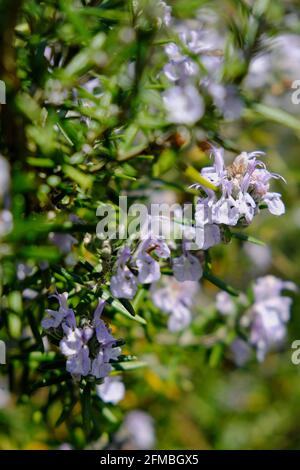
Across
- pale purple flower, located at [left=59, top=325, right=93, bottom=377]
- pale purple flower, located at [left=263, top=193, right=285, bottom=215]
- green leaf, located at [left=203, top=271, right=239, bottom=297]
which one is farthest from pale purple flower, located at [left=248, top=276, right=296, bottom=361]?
pale purple flower, located at [left=59, top=325, right=93, bottom=377]

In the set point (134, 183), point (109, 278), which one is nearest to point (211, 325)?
point (134, 183)

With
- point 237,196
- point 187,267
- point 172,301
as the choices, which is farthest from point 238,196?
point 172,301

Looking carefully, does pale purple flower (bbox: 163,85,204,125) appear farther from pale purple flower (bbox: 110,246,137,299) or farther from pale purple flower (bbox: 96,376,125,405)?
pale purple flower (bbox: 96,376,125,405)

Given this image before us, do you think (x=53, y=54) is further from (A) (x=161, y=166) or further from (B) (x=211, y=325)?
(B) (x=211, y=325)

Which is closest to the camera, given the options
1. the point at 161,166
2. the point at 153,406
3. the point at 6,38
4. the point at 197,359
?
the point at 6,38

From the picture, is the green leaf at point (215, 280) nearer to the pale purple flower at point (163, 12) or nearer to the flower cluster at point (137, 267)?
the flower cluster at point (137, 267)

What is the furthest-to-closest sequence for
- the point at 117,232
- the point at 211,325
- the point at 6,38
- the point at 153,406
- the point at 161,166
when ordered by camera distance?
the point at 153,406 < the point at 211,325 < the point at 161,166 < the point at 117,232 < the point at 6,38
